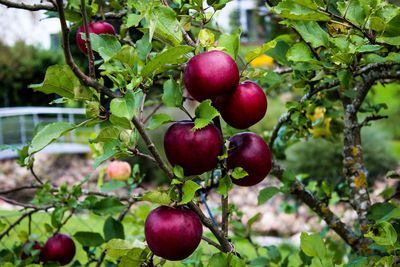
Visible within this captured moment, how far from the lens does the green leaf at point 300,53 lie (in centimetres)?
101

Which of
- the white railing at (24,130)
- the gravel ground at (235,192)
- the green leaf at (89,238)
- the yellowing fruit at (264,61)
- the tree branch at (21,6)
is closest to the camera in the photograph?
the tree branch at (21,6)

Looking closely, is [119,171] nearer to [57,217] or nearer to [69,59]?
[57,217]

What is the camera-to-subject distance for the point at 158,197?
786 mm

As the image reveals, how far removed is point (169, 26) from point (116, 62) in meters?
0.09

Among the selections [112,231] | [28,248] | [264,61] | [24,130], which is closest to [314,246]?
[112,231]

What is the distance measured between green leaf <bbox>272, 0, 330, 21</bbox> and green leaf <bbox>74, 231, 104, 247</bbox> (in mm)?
806

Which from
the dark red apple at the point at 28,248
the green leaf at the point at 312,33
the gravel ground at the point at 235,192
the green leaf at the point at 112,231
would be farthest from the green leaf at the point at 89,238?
the gravel ground at the point at 235,192

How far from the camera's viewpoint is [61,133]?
2.50ft

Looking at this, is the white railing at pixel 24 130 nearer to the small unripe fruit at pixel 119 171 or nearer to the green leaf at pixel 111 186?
the small unripe fruit at pixel 119 171

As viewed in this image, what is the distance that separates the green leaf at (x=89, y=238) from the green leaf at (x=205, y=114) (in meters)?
0.80

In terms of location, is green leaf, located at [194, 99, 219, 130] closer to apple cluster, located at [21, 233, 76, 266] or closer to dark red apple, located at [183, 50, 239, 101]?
dark red apple, located at [183, 50, 239, 101]

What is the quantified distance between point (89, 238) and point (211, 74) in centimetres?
86

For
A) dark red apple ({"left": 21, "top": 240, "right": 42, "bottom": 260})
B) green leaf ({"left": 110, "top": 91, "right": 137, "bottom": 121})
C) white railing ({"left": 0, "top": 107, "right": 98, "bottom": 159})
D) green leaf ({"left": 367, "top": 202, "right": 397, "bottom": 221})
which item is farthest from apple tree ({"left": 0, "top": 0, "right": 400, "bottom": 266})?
white railing ({"left": 0, "top": 107, "right": 98, "bottom": 159})

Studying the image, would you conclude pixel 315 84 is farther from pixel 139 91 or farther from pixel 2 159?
pixel 2 159
